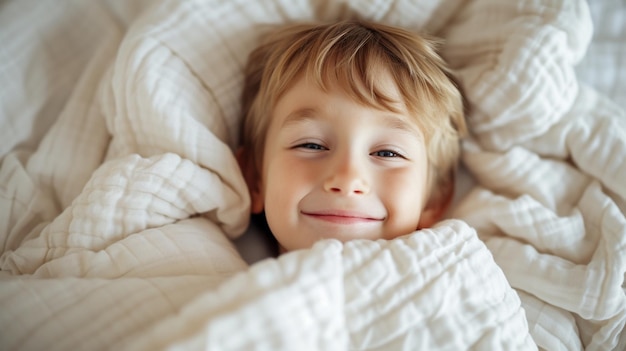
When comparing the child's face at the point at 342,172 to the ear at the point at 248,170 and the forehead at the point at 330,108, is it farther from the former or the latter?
the ear at the point at 248,170

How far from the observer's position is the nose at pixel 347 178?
88 centimetres

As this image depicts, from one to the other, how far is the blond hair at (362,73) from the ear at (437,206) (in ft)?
0.11

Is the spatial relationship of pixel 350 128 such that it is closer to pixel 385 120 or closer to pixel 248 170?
pixel 385 120

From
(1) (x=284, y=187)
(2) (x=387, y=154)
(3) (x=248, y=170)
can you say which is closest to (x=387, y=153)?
(2) (x=387, y=154)

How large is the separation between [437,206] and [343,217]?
349 millimetres

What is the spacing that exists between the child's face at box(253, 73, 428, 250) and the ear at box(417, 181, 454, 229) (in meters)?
0.17

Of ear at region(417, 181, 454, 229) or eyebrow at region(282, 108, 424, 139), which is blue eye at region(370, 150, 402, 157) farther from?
ear at region(417, 181, 454, 229)

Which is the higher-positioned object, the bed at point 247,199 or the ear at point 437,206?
the bed at point 247,199

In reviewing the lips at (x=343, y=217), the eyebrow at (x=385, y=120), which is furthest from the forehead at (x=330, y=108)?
the lips at (x=343, y=217)

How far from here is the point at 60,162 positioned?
Answer: 1.10 meters

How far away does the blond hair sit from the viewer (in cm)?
97

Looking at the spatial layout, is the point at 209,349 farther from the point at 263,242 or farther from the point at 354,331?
the point at 263,242

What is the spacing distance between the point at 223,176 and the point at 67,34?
0.60 metres

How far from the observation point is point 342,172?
0.89 metres
